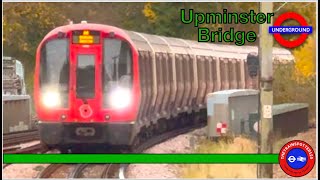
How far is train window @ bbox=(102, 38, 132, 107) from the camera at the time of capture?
17.4 metres

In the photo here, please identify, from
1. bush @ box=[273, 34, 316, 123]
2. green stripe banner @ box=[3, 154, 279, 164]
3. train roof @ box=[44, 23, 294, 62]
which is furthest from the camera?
bush @ box=[273, 34, 316, 123]

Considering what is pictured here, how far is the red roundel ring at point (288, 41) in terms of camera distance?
16500 millimetres

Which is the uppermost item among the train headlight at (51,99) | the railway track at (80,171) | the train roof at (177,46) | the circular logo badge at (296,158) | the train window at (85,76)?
the train roof at (177,46)

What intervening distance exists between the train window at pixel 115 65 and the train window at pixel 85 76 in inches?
10.0

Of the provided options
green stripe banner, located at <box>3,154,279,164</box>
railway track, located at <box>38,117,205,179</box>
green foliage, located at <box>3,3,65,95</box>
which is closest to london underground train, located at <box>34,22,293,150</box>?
green foliage, located at <box>3,3,65,95</box>

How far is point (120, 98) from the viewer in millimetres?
17453

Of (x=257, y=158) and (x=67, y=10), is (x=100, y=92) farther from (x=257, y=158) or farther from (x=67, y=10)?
(x=257, y=158)

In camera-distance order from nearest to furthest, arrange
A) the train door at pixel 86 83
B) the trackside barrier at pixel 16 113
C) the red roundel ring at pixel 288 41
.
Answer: the red roundel ring at pixel 288 41
the train door at pixel 86 83
the trackside barrier at pixel 16 113

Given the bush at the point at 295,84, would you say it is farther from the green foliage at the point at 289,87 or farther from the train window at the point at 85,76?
the train window at the point at 85,76

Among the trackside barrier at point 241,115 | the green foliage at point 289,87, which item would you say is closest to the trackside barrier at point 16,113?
the trackside barrier at point 241,115

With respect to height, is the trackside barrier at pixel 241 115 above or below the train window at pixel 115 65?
below

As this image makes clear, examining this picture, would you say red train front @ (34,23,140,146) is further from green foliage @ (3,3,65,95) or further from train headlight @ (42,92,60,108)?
green foliage @ (3,3,65,95)

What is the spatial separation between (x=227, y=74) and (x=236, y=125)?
10.4 feet

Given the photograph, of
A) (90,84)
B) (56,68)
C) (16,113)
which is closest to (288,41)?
(90,84)
